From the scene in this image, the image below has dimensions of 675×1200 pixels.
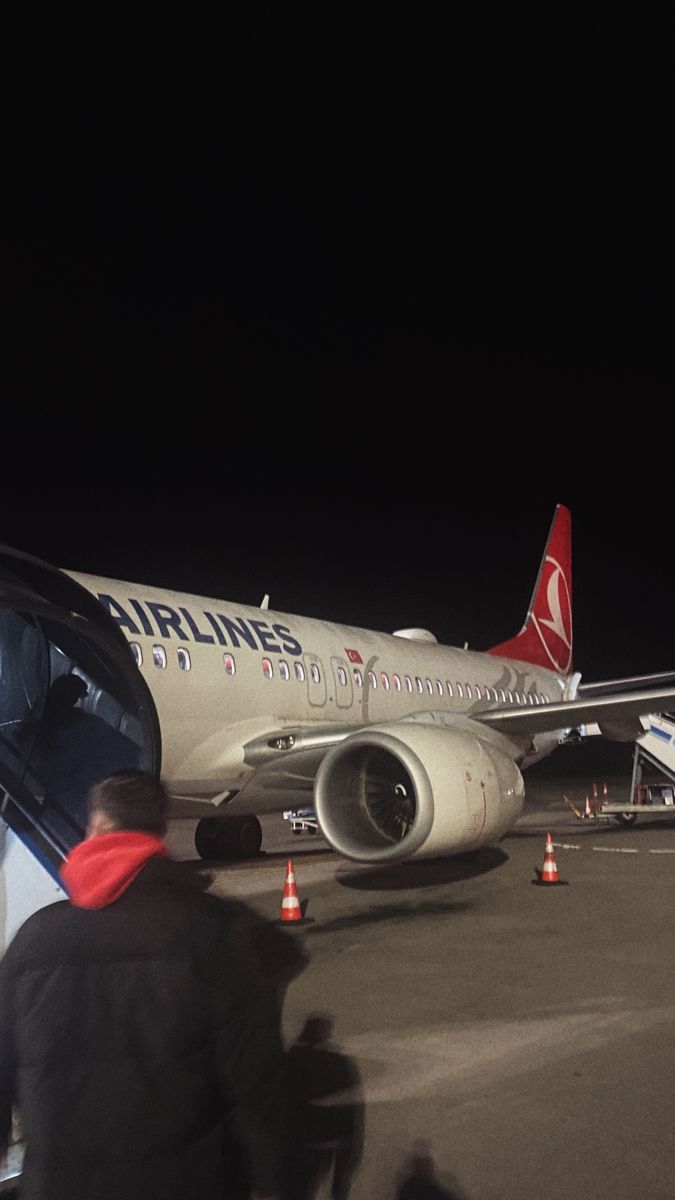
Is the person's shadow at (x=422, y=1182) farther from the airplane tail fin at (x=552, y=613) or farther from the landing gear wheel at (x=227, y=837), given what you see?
the airplane tail fin at (x=552, y=613)

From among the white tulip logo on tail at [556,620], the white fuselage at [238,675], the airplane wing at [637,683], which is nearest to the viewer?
the white fuselage at [238,675]

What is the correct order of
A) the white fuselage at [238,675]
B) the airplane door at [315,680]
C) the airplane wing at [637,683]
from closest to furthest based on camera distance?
the white fuselage at [238,675] → the airplane door at [315,680] → the airplane wing at [637,683]

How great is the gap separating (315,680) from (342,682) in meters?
0.61

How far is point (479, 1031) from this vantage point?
16.0 ft

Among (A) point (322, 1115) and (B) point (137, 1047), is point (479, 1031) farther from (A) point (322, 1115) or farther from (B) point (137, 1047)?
(B) point (137, 1047)

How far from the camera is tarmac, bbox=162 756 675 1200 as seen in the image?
3.38 meters

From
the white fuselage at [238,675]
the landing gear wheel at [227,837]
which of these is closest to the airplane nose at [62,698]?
the white fuselage at [238,675]

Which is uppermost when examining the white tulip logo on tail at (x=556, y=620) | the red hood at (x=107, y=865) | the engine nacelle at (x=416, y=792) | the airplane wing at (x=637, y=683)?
the white tulip logo on tail at (x=556, y=620)

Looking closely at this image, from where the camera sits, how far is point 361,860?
323 inches

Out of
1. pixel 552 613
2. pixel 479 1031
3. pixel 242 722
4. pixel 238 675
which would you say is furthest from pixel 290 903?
pixel 552 613

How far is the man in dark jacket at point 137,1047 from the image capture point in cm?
201

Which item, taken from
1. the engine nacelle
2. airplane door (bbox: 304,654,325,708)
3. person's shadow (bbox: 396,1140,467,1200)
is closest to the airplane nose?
person's shadow (bbox: 396,1140,467,1200)

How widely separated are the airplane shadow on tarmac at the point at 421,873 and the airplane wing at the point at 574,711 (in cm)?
155

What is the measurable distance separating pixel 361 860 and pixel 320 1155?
4.70m
